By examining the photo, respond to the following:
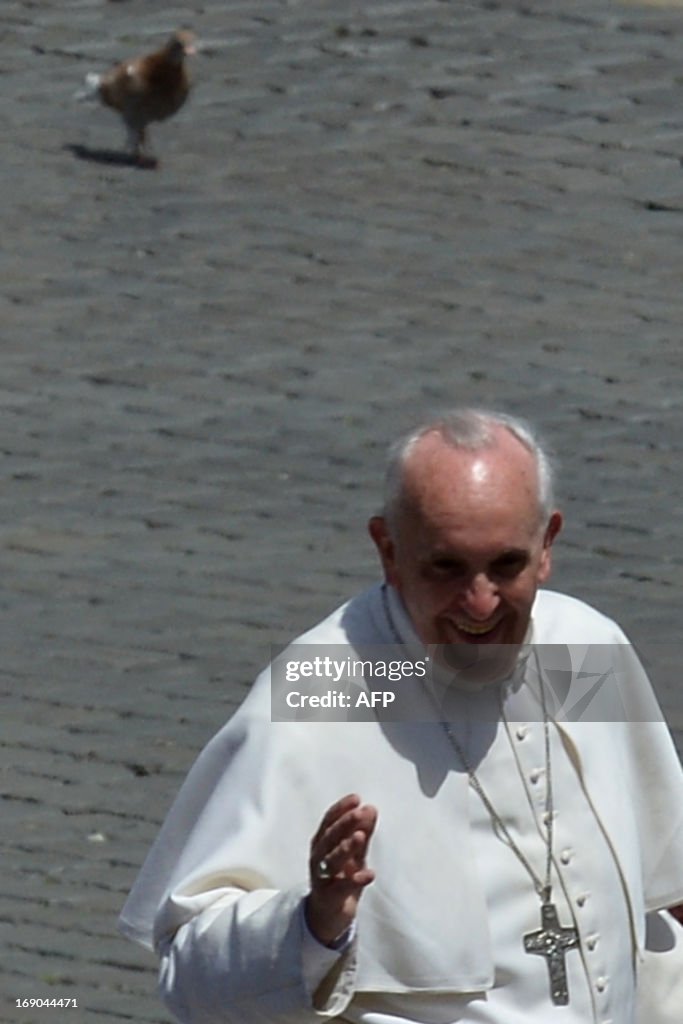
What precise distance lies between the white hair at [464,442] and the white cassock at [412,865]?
0.48ft

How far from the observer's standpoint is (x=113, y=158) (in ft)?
31.6

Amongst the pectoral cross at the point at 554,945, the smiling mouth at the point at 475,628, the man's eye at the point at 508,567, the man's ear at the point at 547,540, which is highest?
the man's eye at the point at 508,567

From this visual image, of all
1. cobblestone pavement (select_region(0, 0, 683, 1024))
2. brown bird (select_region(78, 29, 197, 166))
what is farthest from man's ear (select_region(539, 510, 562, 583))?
brown bird (select_region(78, 29, 197, 166))

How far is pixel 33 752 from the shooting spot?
231 inches

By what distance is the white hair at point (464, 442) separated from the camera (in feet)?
10.4

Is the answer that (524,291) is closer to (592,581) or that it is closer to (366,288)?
(366,288)

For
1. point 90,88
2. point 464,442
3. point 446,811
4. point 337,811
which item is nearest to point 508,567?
point 464,442

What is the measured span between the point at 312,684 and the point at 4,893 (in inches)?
91.8

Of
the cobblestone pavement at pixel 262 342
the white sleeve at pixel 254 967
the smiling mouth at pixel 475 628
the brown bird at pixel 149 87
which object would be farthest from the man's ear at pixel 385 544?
the brown bird at pixel 149 87

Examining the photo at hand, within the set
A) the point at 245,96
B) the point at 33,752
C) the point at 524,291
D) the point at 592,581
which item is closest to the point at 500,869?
the point at 33,752

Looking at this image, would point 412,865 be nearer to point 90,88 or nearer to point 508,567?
point 508,567

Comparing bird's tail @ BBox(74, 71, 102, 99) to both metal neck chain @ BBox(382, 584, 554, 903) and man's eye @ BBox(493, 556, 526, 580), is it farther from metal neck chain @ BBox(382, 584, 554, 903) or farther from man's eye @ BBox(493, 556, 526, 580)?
man's eye @ BBox(493, 556, 526, 580)

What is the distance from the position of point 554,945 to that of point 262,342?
16.7 feet

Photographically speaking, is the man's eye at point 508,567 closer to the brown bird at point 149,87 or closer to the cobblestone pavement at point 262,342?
the cobblestone pavement at point 262,342
